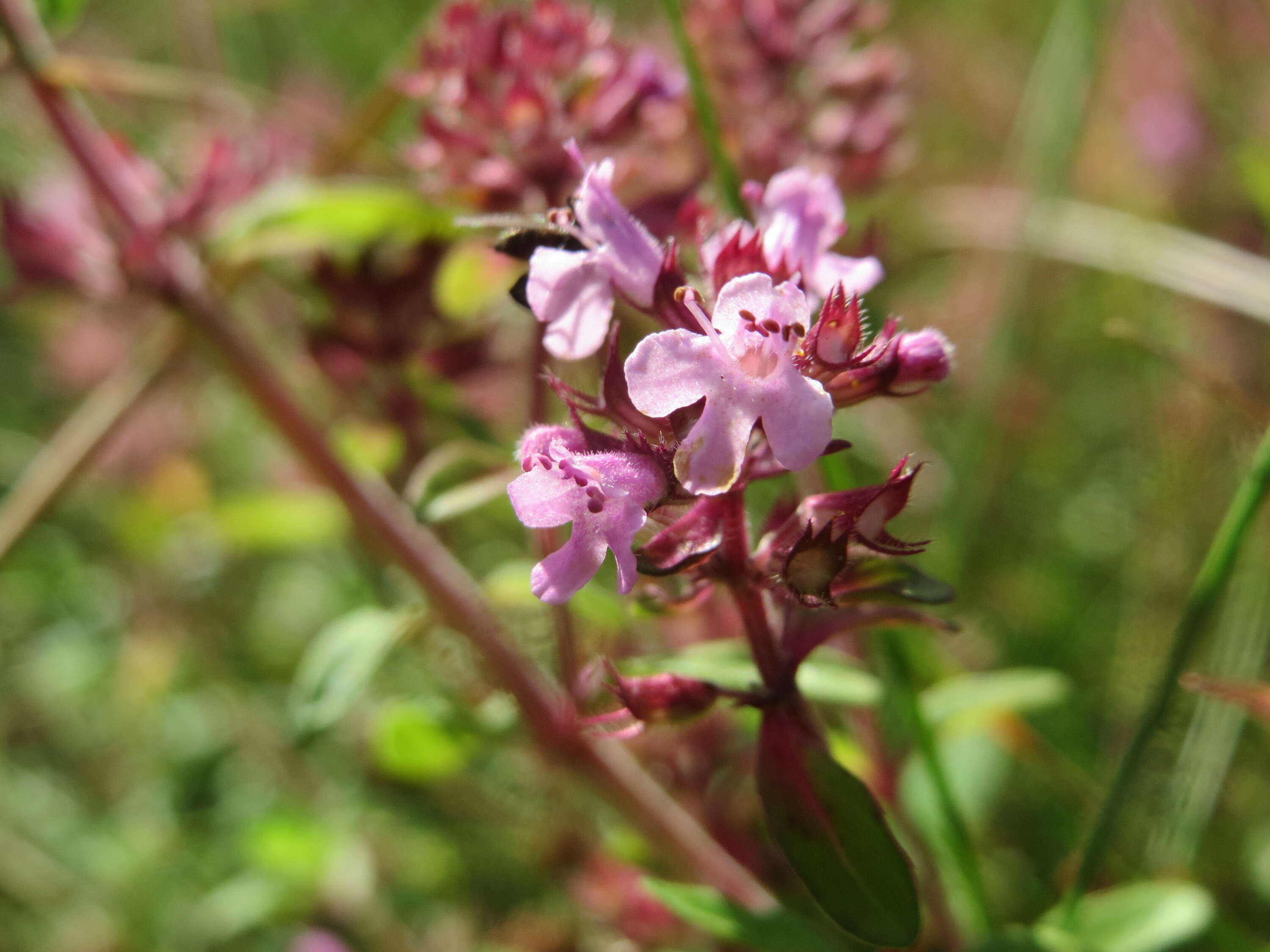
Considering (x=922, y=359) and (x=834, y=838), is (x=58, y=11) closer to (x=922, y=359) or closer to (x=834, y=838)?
(x=922, y=359)

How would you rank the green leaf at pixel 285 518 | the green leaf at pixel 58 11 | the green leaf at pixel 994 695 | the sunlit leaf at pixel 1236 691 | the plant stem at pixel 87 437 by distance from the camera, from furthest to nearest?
the green leaf at pixel 285 518, the plant stem at pixel 87 437, the green leaf at pixel 994 695, the green leaf at pixel 58 11, the sunlit leaf at pixel 1236 691

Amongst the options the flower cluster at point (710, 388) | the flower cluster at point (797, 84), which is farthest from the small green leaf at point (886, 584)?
the flower cluster at point (797, 84)

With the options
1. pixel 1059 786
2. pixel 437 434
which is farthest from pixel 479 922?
pixel 1059 786

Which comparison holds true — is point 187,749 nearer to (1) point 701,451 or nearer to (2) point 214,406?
(2) point 214,406

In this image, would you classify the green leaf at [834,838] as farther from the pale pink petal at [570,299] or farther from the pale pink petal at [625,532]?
the pale pink petal at [570,299]

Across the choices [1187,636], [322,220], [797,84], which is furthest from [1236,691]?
[797,84]

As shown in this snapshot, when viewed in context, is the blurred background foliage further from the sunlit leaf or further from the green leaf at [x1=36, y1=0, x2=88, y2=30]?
the sunlit leaf
